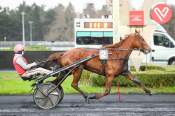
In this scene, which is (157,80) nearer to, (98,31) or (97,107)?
(97,107)

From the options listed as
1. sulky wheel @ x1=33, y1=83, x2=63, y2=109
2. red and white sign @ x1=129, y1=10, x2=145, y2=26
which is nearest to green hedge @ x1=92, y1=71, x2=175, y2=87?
red and white sign @ x1=129, y1=10, x2=145, y2=26

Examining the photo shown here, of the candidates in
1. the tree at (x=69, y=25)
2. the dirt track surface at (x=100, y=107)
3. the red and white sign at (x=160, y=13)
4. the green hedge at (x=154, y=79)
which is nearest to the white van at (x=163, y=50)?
the red and white sign at (x=160, y=13)

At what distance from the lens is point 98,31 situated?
41.1m

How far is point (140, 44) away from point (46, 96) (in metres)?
2.98

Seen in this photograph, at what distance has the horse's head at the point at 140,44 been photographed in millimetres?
14250

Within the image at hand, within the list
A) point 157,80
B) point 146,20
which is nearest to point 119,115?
point 157,80

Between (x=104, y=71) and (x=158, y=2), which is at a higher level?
(x=158, y=2)

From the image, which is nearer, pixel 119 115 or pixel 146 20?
pixel 119 115

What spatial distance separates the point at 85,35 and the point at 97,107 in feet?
90.7

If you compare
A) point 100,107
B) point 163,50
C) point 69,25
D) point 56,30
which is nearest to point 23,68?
point 100,107

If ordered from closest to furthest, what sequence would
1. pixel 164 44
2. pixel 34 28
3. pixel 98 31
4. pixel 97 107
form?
pixel 97 107
pixel 164 44
pixel 98 31
pixel 34 28

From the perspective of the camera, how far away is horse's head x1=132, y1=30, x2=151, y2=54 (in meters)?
14.2

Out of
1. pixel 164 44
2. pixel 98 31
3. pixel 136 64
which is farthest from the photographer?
pixel 98 31

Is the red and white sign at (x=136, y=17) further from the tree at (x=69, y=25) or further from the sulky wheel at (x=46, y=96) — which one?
the tree at (x=69, y=25)
